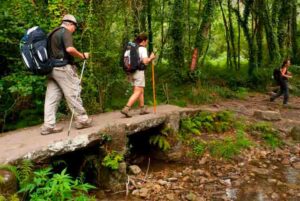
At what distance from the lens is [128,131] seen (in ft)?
25.6

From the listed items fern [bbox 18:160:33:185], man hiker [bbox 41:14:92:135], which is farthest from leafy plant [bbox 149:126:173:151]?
fern [bbox 18:160:33:185]

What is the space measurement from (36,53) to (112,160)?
2308mm

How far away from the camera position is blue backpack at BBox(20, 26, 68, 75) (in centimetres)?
668

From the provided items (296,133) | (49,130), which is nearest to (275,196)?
(296,133)

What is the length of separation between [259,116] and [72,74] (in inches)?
266

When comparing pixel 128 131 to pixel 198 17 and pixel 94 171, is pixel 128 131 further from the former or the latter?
pixel 198 17

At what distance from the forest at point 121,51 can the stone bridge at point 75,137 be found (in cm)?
114

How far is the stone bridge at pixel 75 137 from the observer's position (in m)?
6.18

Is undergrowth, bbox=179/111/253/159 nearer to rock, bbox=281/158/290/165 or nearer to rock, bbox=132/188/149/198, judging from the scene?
rock, bbox=281/158/290/165

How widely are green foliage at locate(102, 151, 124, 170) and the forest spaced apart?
2.24 metres

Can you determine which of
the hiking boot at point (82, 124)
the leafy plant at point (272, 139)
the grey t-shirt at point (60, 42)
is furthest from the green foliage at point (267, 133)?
the grey t-shirt at point (60, 42)

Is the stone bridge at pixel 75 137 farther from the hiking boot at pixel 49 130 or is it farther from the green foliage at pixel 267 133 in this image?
the green foliage at pixel 267 133

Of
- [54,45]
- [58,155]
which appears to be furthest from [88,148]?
[54,45]

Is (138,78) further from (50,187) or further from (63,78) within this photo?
(50,187)
